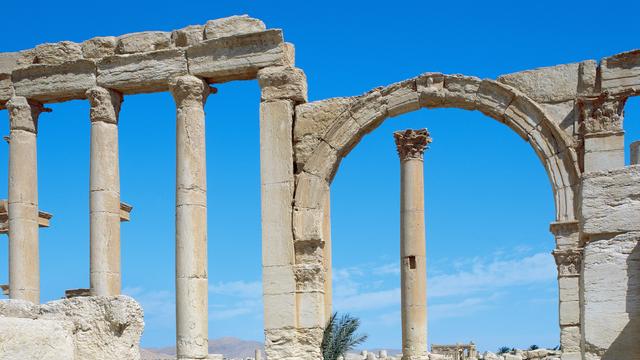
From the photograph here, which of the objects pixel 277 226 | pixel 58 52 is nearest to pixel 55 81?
pixel 58 52

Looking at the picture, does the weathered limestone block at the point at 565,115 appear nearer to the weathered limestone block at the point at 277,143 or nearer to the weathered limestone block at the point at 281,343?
the weathered limestone block at the point at 277,143

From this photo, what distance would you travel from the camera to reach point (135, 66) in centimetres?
1822

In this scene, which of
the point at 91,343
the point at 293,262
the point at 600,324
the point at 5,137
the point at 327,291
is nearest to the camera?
the point at 91,343

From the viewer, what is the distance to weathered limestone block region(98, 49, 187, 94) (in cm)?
1797

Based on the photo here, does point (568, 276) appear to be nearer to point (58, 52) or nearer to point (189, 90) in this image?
point (189, 90)

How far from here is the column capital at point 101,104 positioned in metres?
18.3

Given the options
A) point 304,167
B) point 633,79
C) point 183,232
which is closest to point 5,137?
point 183,232

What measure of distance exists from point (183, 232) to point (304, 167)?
2592mm

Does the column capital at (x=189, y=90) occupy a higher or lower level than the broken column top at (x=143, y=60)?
lower

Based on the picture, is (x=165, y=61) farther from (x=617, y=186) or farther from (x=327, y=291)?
(x=617, y=186)

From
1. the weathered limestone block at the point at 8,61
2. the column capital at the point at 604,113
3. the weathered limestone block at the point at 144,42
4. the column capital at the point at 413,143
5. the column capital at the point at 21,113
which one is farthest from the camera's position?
the column capital at the point at 413,143

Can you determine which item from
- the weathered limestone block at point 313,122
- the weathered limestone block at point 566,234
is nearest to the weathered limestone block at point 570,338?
the weathered limestone block at point 566,234

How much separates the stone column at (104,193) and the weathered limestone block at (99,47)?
765mm

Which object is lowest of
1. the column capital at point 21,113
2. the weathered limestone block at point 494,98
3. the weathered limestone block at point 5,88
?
the weathered limestone block at point 494,98
